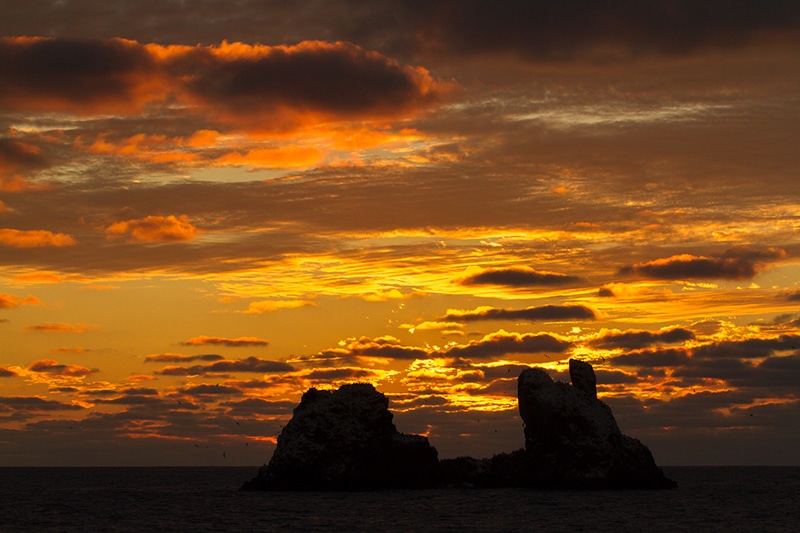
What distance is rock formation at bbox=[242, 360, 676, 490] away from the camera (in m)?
130

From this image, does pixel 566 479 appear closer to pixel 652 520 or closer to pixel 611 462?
pixel 611 462

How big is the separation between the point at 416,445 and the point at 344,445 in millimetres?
11056

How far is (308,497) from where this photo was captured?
125000mm

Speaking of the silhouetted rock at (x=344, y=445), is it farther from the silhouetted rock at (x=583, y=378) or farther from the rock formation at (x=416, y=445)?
the silhouetted rock at (x=583, y=378)

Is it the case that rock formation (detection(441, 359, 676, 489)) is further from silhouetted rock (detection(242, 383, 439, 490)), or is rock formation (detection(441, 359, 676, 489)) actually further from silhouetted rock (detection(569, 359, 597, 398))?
silhouetted rock (detection(242, 383, 439, 490))

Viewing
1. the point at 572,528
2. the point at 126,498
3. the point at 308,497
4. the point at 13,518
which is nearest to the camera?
the point at 572,528

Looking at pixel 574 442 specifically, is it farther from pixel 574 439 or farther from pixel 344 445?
pixel 344 445

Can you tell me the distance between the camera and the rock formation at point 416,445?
129875 millimetres

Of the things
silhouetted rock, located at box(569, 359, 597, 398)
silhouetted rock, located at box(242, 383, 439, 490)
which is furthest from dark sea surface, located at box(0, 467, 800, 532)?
silhouetted rock, located at box(569, 359, 597, 398)

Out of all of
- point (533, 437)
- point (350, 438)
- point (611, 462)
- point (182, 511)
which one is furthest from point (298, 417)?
point (611, 462)

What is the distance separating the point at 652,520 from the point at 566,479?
108ft

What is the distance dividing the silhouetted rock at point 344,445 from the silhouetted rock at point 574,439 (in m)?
16.1

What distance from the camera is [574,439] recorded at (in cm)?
12962

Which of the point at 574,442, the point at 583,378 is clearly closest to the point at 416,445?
the point at 574,442
